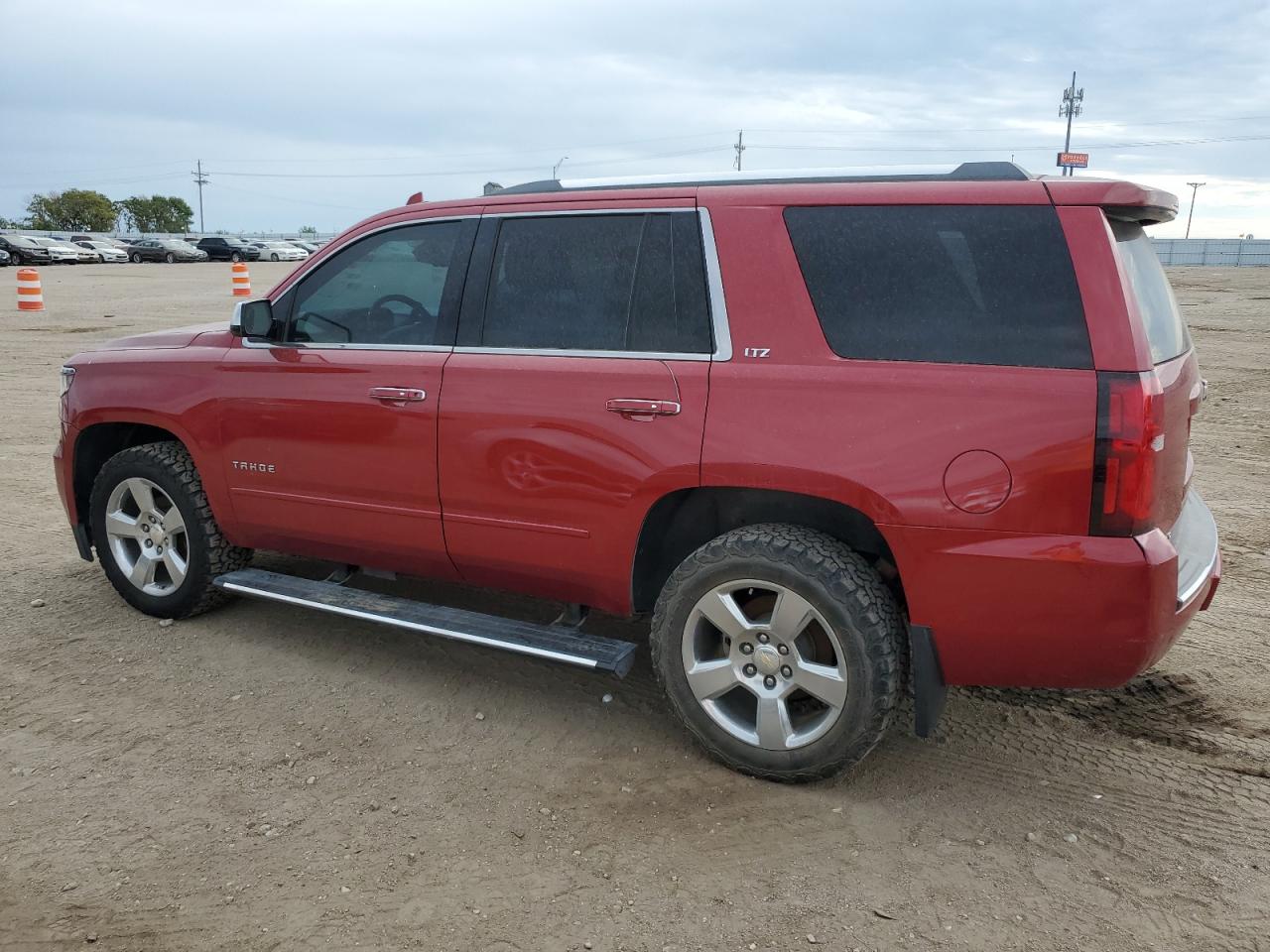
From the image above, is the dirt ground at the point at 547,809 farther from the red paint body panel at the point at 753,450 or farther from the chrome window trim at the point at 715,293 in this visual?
the chrome window trim at the point at 715,293

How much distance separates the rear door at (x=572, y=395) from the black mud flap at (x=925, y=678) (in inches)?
33.8

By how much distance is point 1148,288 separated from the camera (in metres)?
3.30

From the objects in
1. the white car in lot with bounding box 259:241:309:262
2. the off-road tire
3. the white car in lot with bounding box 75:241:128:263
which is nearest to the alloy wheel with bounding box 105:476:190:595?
the off-road tire

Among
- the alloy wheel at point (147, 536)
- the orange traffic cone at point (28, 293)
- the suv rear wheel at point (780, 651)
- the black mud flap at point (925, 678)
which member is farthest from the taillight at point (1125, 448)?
the orange traffic cone at point (28, 293)

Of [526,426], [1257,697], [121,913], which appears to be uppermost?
[526,426]

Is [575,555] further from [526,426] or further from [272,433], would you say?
[272,433]

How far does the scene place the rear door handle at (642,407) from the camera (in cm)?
349

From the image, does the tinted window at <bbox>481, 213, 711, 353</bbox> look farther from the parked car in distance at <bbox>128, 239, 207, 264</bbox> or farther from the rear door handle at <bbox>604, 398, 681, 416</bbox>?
the parked car in distance at <bbox>128, 239, 207, 264</bbox>

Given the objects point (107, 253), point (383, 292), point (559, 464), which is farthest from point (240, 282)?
point (107, 253)

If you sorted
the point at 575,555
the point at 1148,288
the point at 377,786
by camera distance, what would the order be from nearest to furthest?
the point at 1148,288
the point at 377,786
the point at 575,555

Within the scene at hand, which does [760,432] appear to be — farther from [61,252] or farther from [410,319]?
[61,252]

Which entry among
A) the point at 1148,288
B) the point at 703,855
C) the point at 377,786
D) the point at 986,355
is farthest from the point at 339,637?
the point at 1148,288

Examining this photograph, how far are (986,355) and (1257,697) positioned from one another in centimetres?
206

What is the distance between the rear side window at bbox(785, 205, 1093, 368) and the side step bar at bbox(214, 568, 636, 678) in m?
1.38
